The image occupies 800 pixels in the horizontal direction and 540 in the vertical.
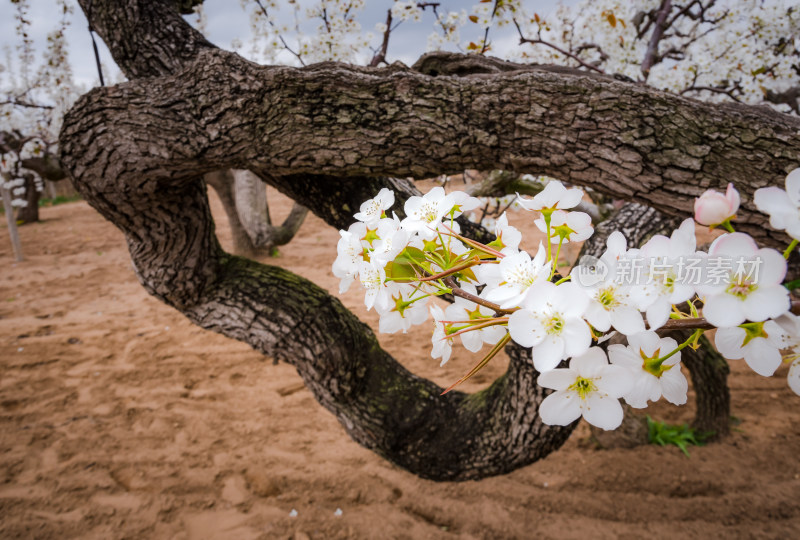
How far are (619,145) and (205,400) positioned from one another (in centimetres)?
306

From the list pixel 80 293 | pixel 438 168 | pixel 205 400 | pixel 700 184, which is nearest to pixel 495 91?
pixel 438 168

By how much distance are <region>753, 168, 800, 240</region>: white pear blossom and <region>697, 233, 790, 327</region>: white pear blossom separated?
0.13 ft

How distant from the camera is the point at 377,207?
802mm

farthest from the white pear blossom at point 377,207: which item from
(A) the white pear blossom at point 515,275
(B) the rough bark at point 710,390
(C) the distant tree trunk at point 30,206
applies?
(C) the distant tree trunk at point 30,206

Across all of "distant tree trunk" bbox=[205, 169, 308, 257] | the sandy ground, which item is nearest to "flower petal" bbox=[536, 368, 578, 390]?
the sandy ground

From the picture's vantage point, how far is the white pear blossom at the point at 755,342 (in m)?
0.48

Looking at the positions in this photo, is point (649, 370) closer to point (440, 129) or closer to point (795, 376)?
point (795, 376)

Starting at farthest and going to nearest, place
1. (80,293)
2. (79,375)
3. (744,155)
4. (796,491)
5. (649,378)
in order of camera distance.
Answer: (80,293), (79,375), (796,491), (744,155), (649,378)

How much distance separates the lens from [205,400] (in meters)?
3.23

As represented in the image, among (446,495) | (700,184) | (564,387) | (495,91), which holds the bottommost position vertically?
(446,495)

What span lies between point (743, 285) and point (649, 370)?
160 millimetres

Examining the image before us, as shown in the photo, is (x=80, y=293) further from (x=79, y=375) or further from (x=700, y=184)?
(x=700, y=184)

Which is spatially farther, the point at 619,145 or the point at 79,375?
the point at 79,375

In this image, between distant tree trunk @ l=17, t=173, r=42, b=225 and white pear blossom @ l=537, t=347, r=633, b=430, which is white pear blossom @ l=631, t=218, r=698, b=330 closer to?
white pear blossom @ l=537, t=347, r=633, b=430
